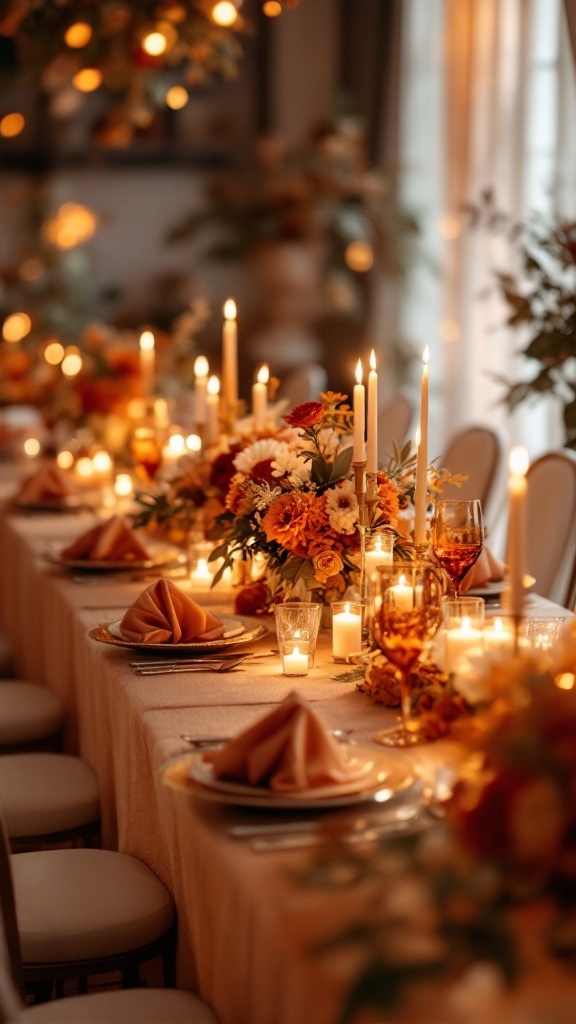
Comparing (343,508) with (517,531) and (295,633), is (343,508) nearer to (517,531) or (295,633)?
(295,633)

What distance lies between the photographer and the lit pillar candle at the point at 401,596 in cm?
161

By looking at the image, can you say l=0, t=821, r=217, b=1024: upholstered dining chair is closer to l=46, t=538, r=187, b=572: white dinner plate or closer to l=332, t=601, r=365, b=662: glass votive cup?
l=332, t=601, r=365, b=662: glass votive cup

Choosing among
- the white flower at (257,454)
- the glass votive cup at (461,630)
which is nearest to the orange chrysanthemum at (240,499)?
the white flower at (257,454)

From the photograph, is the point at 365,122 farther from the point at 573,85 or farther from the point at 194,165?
the point at 573,85

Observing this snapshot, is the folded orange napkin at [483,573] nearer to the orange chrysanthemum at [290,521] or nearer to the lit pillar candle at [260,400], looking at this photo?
the orange chrysanthemum at [290,521]

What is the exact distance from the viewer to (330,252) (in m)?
7.47

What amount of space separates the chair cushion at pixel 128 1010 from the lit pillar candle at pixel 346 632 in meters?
0.61

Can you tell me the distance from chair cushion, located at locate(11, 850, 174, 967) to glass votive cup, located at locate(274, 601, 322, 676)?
369mm

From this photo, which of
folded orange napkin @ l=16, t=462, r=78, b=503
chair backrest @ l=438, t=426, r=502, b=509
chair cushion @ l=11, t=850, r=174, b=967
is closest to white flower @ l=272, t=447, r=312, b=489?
chair cushion @ l=11, t=850, r=174, b=967

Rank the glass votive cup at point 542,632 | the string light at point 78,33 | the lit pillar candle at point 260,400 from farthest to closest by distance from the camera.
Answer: the string light at point 78,33
the lit pillar candle at point 260,400
the glass votive cup at point 542,632

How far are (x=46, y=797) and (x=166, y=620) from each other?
47 cm

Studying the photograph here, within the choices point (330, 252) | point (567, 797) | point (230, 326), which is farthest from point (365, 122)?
point (567, 797)

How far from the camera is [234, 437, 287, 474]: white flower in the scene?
2.28 metres

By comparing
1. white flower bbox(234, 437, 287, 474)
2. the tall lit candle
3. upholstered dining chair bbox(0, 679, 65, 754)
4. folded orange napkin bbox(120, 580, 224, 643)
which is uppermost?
the tall lit candle
